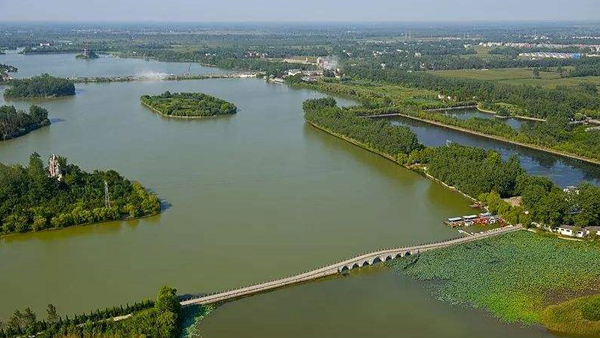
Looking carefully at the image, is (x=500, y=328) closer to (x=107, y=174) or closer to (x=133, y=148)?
(x=107, y=174)

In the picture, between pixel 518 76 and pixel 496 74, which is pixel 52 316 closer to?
pixel 518 76

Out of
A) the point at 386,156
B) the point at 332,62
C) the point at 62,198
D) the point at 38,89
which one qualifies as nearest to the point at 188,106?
the point at 38,89

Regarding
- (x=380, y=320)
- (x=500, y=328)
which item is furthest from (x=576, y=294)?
(x=380, y=320)

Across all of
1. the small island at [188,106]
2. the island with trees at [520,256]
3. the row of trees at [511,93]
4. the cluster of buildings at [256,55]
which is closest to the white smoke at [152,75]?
the small island at [188,106]

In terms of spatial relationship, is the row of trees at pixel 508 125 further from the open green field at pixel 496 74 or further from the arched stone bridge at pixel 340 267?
the open green field at pixel 496 74

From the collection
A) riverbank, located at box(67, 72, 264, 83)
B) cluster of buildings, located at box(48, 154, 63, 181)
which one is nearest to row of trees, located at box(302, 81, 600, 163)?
riverbank, located at box(67, 72, 264, 83)

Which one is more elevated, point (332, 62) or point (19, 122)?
point (332, 62)

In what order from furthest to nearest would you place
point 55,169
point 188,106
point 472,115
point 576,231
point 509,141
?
point 472,115, point 188,106, point 509,141, point 55,169, point 576,231

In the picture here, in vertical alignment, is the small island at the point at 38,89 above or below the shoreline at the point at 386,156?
above
